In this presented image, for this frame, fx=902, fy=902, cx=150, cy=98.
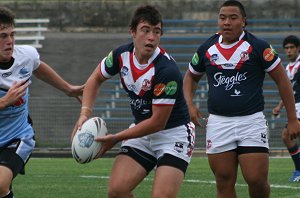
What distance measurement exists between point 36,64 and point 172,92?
149 cm

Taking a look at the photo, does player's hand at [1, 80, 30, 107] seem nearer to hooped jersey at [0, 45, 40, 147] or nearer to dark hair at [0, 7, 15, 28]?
hooped jersey at [0, 45, 40, 147]

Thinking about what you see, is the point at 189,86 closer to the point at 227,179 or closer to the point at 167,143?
the point at 227,179

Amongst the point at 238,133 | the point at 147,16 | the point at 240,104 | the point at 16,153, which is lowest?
the point at 16,153

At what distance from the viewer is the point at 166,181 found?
7.93 meters

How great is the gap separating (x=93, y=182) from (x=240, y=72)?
5416mm

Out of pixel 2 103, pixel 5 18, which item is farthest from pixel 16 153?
pixel 5 18

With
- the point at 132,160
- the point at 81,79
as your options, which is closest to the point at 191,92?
the point at 132,160

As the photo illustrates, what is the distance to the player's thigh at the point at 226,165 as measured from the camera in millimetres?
8867

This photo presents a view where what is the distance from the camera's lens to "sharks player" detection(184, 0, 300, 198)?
8797mm

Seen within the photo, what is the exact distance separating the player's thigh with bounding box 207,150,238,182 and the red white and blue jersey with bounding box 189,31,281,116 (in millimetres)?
407

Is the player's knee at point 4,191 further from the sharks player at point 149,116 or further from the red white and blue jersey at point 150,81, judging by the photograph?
the red white and blue jersey at point 150,81

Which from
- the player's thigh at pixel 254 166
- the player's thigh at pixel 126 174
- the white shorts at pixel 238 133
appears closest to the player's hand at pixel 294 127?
the white shorts at pixel 238 133

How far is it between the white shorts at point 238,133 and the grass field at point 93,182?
2.87m

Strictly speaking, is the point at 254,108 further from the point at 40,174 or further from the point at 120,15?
the point at 120,15
